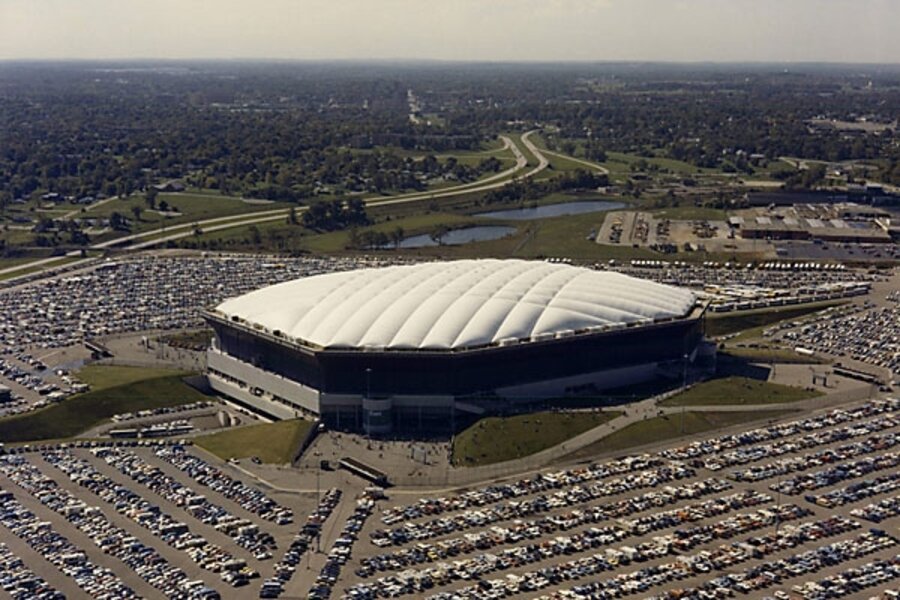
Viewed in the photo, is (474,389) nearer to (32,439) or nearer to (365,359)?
(365,359)

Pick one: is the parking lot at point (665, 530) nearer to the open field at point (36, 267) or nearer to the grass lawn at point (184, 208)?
the open field at point (36, 267)

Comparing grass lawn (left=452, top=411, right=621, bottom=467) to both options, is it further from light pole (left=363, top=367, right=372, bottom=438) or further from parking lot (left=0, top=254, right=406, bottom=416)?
parking lot (left=0, top=254, right=406, bottom=416)

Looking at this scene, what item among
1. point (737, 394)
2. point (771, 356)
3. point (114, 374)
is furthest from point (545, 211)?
point (114, 374)

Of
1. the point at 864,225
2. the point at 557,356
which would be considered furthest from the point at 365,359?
the point at 864,225

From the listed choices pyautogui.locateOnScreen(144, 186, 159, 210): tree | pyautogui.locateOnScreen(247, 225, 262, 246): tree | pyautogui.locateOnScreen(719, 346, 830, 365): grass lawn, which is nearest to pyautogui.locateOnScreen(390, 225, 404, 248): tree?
pyautogui.locateOnScreen(247, 225, 262, 246): tree

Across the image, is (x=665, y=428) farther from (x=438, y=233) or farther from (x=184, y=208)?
(x=184, y=208)

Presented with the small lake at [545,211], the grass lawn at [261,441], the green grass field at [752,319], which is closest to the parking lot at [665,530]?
the grass lawn at [261,441]

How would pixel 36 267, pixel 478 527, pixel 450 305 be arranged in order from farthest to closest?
1. pixel 36 267
2. pixel 450 305
3. pixel 478 527
